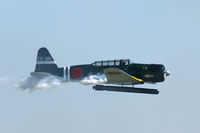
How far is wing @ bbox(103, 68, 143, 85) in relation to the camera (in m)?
26.9

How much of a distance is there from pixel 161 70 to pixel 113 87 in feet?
11.1

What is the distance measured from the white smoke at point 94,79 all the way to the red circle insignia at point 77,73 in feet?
1.47

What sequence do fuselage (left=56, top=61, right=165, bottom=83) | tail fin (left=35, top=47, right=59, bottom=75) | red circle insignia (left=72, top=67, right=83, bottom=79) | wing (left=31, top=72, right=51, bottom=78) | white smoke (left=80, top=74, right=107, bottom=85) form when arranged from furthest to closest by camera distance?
tail fin (left=35, top=47, right=59, bottom=75) < red circle insignia (left=72, top=67, right=83, bottom=79) < wing (left=31, top=72, right=51, bottom=78) < white smoke (left=80, top=74, right=107, bottom=85) < fuselage (left=56, top=61, right=165, bottom=83)

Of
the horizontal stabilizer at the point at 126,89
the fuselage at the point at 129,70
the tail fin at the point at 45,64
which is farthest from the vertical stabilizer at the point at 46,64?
the horizontal stabilizer at the point at 126,89

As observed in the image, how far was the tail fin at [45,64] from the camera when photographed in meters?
31.6

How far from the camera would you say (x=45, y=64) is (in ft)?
105

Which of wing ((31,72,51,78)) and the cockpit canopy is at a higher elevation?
the cockpit canopy

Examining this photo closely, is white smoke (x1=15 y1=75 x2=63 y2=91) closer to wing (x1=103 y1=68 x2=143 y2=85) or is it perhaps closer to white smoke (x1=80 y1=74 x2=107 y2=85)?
white smoke (x1=80 y1=74 x2=107 y2=85)

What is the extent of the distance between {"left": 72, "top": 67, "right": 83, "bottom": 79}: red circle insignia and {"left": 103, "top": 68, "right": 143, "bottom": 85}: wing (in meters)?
2.63

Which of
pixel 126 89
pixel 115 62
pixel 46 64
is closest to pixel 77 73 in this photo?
pixel 115 62

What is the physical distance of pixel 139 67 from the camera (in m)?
28.3

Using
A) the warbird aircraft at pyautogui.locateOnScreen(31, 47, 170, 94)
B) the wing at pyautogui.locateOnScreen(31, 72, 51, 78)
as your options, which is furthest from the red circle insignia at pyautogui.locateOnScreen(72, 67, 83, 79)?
the wing at pyautogui.locateOnScreen(31, 72, 51, 78)

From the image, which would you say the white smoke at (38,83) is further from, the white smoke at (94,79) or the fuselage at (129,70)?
the white smoke at (94,79)

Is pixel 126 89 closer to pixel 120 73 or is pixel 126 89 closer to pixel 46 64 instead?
pixel 120 73
